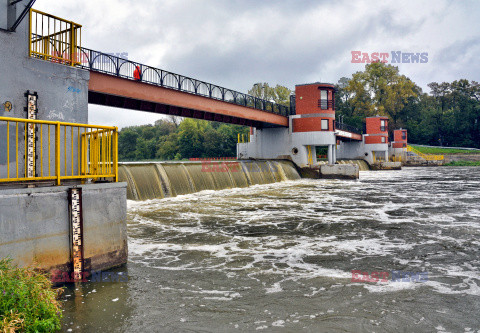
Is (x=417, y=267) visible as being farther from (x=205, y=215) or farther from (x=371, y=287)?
(x=205, y=215)

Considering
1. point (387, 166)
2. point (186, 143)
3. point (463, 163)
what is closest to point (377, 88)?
point (463, 163)

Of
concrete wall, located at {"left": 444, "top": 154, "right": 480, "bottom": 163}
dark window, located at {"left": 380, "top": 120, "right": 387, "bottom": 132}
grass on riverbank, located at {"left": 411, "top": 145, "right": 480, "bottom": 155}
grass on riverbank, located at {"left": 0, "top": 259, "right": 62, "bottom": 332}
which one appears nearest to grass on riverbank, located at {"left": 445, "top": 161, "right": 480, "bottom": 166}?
concrete wall, located at {"left": 444, "top": 154, "right": 480, "bottom": 163}

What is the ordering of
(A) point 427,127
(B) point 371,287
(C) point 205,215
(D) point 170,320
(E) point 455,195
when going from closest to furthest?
1. (D) point 170,320
2. (B) point 371,287
3. (C) point 205,215
4. (E) point 455,195
5. (A) point 427,127

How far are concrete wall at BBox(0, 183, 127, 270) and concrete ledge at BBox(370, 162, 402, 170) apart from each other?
199 feet

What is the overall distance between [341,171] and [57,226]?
117ft

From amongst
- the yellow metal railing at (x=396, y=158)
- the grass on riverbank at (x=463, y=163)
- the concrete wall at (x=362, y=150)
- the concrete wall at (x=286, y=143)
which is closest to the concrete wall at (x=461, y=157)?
the grass on riverbank at (x=463, y=163)

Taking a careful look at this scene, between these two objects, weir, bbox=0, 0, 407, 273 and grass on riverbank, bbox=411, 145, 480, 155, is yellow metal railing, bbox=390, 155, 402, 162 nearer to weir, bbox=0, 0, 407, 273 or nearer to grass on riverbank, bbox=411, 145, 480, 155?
grass on riverbank, bbox=411, 145, 480, 155

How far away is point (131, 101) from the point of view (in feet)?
77.7

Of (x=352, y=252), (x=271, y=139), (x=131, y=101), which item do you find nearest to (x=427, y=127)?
(x=271, y=139)

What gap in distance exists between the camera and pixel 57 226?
6.53 metres

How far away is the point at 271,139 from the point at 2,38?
118ft

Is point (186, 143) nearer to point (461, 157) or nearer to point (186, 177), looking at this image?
point (461, 157)

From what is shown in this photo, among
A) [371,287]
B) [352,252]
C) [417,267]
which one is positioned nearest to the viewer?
[371,287]

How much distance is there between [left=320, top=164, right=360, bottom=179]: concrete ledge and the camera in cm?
3894
